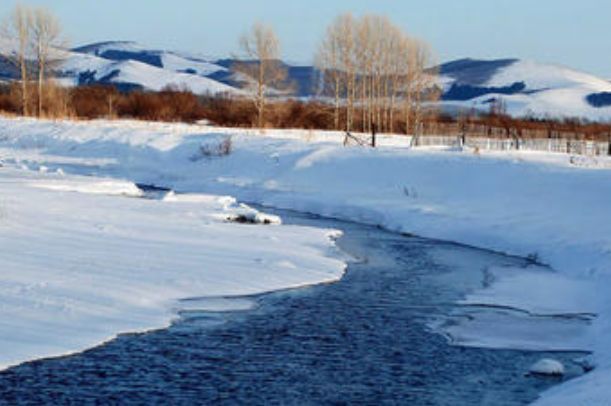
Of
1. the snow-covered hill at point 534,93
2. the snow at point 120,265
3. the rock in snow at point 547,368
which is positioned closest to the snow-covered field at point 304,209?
the snow at point 120,265

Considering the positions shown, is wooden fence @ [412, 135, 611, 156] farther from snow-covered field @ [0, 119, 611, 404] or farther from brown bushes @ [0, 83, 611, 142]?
snow-covered field @ [0, 119, 611, 404]

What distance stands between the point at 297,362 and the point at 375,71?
60936 millimetres

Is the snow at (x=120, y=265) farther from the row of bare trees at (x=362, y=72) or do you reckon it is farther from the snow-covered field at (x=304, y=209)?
the row of bare trees at (x=362, y=72)

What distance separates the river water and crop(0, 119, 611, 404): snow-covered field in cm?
46

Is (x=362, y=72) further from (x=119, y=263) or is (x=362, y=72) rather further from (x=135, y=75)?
(x=135, y=75)

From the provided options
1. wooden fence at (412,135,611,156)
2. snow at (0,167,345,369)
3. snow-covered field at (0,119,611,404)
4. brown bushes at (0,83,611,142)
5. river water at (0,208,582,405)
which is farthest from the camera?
brown bushes at (0,83,611,142)

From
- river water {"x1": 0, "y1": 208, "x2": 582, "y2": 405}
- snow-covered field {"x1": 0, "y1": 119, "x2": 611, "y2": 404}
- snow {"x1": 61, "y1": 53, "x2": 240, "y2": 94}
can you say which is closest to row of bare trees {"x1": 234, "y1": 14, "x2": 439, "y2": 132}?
snow-covered field {"x1": 0, "y1": 119, "x2": 611, "y2": 404}

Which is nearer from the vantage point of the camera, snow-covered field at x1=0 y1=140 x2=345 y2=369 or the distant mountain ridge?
snow-covered field at x1=0 y1=140 x2=345 y2=369

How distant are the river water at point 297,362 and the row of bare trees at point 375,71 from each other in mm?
47496

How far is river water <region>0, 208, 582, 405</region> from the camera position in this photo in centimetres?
819

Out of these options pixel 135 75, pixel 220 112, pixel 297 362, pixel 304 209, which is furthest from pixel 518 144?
pixel 135 75

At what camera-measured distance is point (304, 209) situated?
83.6 ft

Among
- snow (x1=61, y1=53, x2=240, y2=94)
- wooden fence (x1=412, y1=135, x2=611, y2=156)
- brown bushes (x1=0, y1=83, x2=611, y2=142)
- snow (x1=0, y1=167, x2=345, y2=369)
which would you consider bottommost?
snow (x1=0, y1=167, x2=345, y2=369)

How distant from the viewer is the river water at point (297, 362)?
819 centimetres
